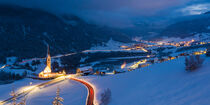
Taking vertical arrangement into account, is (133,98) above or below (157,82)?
below

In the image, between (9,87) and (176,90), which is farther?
(9,87)

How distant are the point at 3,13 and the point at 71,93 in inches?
8382

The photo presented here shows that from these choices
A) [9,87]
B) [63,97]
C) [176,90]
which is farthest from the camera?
[9,87]

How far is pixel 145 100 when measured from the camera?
15.7m

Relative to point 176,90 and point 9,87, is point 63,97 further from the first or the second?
point 176,90

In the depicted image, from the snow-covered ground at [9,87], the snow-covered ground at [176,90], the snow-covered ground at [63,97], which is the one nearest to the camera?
the snow-covered ground at [176,90]

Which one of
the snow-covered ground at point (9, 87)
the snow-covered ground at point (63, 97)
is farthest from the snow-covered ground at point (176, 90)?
the snow-covered ground at point (9, 87)

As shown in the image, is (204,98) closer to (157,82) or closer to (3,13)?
(157,82)

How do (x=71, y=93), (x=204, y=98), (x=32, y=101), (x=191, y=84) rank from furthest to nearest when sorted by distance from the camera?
(x=71, y=93) < (x=32, y=101) < (x=191, y=84) < (x=204, y=98)

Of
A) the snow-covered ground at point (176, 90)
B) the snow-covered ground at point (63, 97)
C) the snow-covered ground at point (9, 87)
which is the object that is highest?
the snow-covered ground at point (176, 90)

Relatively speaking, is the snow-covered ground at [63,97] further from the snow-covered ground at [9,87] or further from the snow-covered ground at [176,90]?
the snow-covered ground at [9,87]

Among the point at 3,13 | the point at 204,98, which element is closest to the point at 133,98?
the point at 204,98

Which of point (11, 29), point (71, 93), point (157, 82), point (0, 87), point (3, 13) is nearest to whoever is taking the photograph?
point (157, 82)

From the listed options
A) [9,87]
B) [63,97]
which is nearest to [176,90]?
[63,97]
